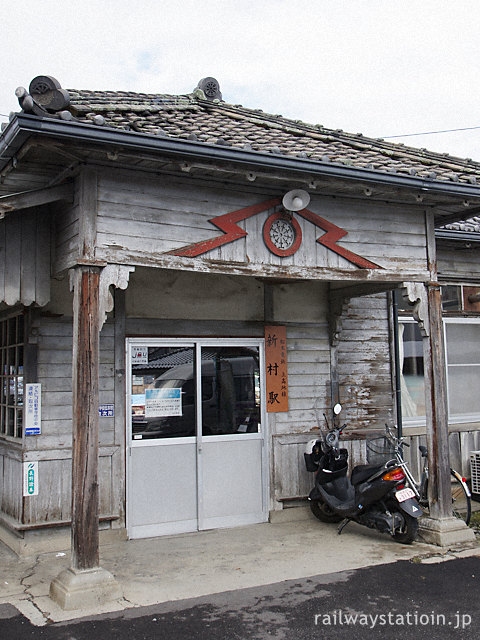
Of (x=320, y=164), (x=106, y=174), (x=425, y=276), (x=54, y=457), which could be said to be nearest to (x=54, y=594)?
(x=54, y=457)

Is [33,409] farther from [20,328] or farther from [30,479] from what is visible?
[20,328]

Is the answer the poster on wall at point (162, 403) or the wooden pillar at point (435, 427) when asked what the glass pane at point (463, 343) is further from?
the poster on wall at point (162, 403)

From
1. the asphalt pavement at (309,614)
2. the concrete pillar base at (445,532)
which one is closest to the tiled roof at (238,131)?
the concrete pillar base at (445,532)

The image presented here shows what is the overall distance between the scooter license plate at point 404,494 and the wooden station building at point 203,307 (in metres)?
0.42

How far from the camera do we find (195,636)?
453 centimetres

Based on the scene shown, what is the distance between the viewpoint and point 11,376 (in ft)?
24.2

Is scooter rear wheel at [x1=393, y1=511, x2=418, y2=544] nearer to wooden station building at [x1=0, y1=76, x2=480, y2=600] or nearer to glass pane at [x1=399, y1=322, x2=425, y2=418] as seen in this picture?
wooden station building at [x1=0, y1=76, x2=480, y2=600]

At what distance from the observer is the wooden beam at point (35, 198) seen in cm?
540

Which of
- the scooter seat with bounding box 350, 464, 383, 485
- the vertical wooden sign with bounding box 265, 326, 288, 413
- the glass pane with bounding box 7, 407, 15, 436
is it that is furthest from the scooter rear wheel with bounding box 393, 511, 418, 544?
the glass pane with bounding box 7, 407, 15, 436

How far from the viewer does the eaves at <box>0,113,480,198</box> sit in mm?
4766

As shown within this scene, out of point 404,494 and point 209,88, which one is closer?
point 404,494

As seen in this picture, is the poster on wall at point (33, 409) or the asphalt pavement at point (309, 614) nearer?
the asphalt pavement at point (309, 614)

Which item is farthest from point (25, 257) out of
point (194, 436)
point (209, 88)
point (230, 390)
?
point (209, 88)

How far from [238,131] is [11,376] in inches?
151
